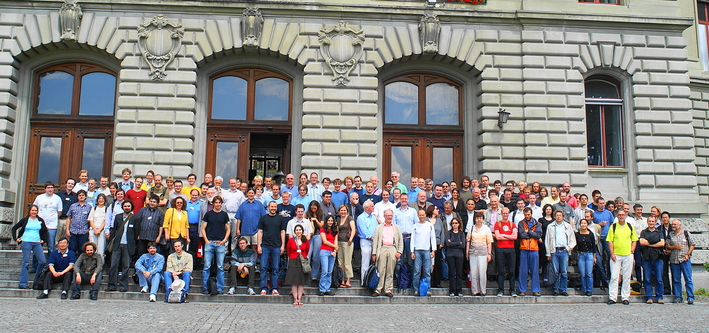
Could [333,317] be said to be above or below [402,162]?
below

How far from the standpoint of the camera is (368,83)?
18.3 meters

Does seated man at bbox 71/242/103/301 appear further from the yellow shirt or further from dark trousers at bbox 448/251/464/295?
dark trousers at bbox 448/251/464/295

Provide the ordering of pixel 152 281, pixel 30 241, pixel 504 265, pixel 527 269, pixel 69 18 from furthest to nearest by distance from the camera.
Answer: pixel 69 18
pixel 504 265
pixel 527 269
pixel 30 241
pixel 152 281

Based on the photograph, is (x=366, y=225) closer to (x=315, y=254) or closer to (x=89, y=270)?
(x=315, y=254)

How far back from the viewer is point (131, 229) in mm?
13164

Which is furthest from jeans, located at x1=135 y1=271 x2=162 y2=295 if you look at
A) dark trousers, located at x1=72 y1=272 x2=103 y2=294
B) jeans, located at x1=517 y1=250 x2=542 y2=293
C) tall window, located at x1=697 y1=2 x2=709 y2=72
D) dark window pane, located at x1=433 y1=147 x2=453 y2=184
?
tall window, located at x1=697 y1=2 x2=709 y2=72

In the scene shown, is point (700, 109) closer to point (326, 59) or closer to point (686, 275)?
point (686, 275)

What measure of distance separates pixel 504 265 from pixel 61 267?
9.97m

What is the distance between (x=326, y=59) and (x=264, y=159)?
406cm

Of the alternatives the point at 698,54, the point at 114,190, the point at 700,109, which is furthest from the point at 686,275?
the point at 114,190

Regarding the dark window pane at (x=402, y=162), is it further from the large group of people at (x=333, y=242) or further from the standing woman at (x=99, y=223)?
the standing woman at (x=99, y=223)

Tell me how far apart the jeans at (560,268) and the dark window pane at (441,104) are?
7.04 meters

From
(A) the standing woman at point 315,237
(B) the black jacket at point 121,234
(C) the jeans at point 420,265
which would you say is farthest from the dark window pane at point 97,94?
(C) the jeans at point 420,265

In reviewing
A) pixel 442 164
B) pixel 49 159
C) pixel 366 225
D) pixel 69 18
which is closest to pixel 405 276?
pixel 366 225
